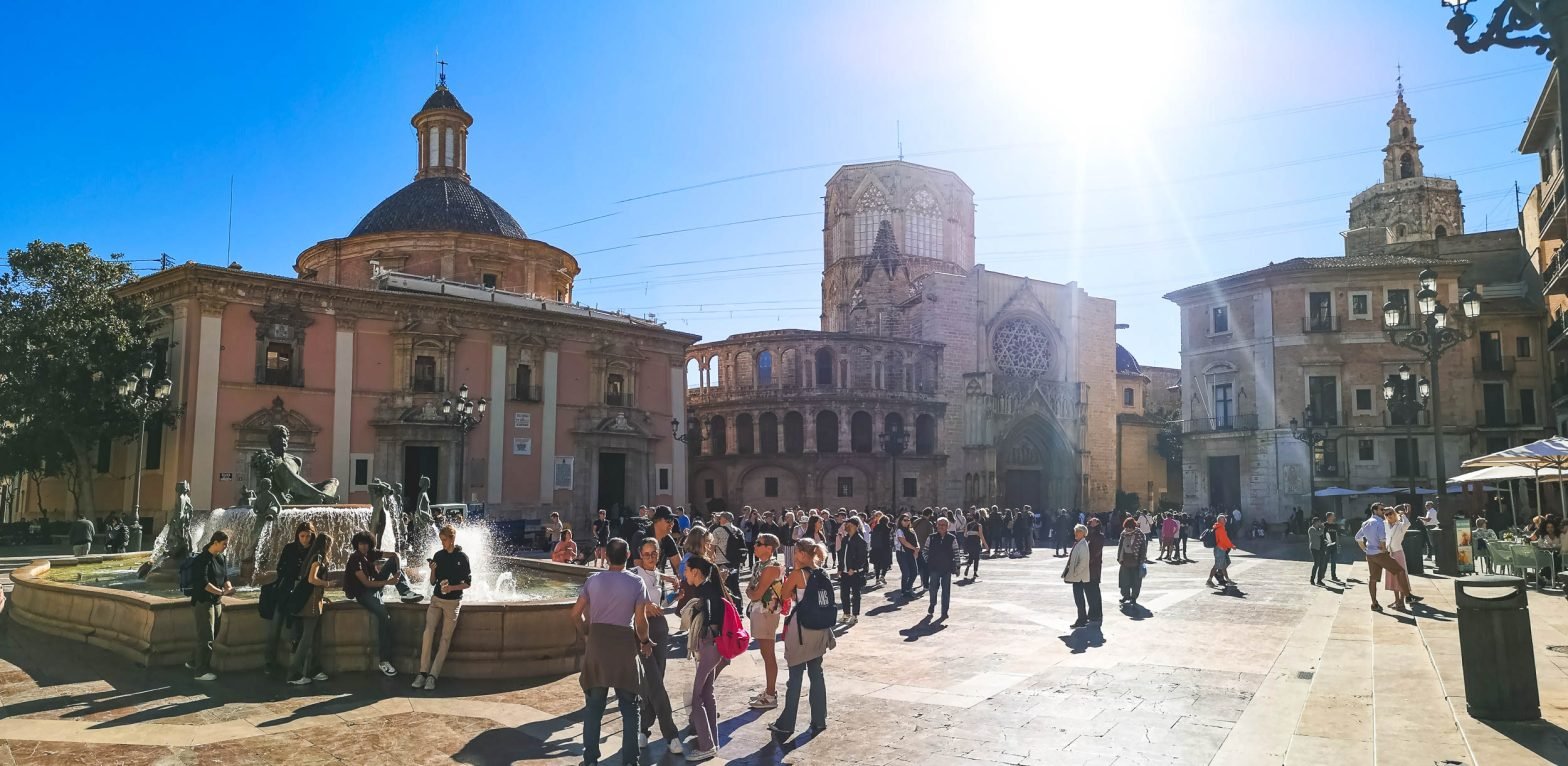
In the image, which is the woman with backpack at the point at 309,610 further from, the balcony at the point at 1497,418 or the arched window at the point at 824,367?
the balcony at the point at 1497,418

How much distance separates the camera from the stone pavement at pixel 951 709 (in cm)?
620

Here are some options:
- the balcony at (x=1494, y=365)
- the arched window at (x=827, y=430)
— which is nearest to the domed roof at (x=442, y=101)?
the arched window at (x=827, y=430)

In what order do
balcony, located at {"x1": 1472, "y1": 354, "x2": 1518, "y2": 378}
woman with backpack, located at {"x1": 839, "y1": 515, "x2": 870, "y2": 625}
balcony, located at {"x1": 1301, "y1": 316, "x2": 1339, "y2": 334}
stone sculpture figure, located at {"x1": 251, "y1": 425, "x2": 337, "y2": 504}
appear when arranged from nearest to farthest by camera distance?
woman with backpack, located at {"x1": 839, "y1": 515, "x2": 870, "y2": 625} → stone sculpture figure, located at {"x1": 251, "y1": 425, "x2": 337, "y2": 504} → balcony, located at {"x1": 1472, "y1": 354, "x2": 1518, "y2": 378} → balcony, located at {"x1": 1301, "y1": 316, "x2": 1339, "y2": 334}

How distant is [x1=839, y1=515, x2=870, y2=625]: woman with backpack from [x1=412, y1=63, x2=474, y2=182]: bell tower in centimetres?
3307

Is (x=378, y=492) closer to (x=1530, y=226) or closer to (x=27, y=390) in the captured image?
(x=27, y=390)

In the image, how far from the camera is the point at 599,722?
5957 millimetres

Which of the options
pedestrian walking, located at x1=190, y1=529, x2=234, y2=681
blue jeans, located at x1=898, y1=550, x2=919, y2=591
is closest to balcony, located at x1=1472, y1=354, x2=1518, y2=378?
blue jeans, located at x1=898, y1=550, x2=919, y2=591

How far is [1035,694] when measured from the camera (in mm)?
8062

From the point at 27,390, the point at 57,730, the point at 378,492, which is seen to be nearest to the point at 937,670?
the point at 57,730

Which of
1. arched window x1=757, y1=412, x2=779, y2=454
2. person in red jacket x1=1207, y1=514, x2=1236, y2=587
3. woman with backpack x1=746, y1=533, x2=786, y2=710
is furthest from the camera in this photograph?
arched window x1=757, y1=412, x2=779, y2=454

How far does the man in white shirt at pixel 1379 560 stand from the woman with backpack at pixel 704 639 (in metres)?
9.94

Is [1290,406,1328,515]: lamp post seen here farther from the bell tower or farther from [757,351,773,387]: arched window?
the bell tower

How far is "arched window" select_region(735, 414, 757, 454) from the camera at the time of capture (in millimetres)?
45906

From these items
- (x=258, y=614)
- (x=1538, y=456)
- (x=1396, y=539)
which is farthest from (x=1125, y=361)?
(x=258, y=614)
